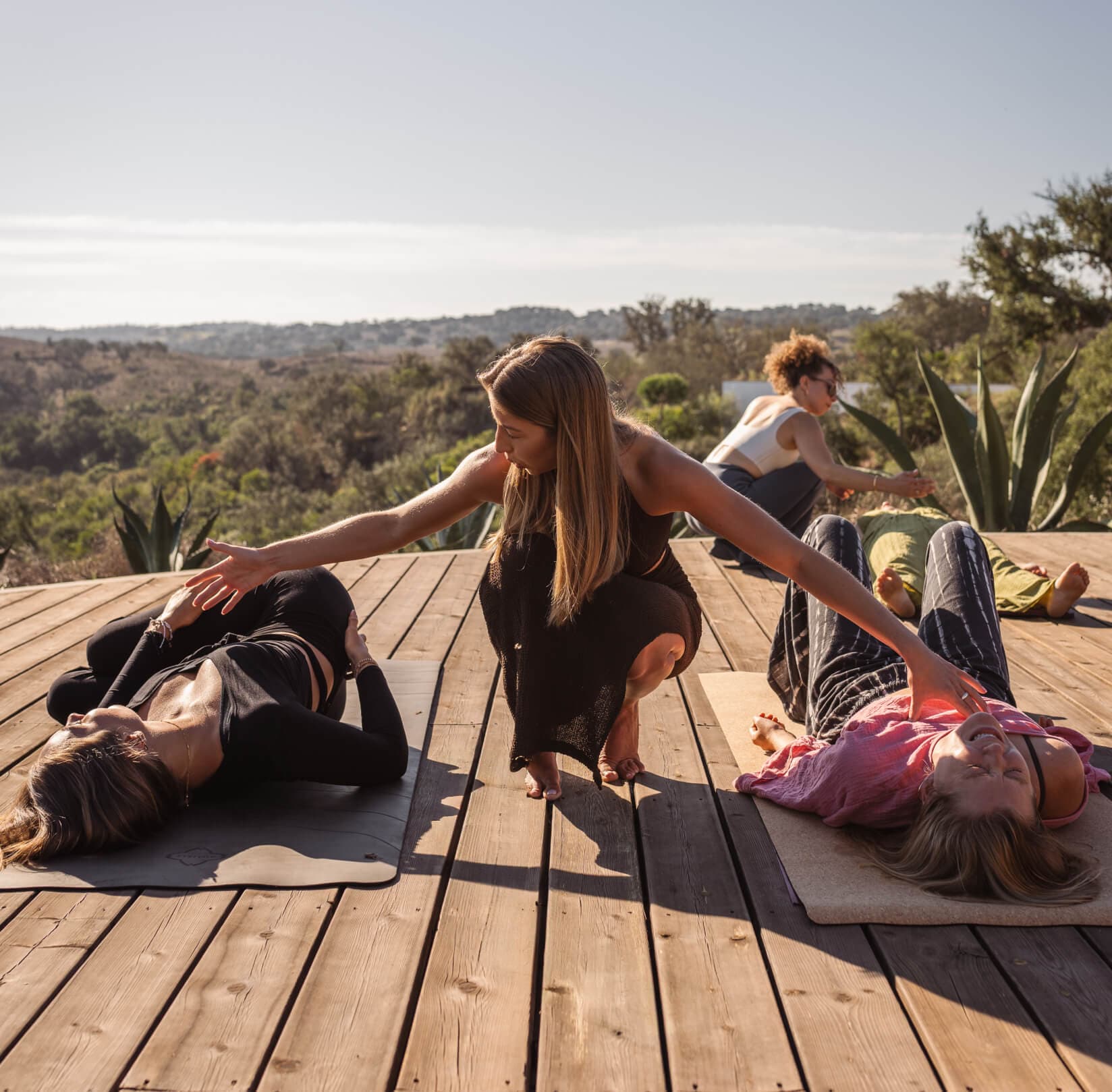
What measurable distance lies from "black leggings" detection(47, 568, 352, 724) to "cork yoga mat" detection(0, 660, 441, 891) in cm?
34

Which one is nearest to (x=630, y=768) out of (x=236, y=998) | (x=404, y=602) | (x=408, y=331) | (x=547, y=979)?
(x=547, y=979)

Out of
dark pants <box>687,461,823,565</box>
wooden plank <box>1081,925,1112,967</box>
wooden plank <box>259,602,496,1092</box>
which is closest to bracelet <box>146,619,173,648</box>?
wooden plank <box>259,602,496,1092</box>

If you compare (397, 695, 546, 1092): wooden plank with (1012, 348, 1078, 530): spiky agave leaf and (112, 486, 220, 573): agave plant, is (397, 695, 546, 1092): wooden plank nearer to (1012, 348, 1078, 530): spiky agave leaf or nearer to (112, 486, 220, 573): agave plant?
(112, 486, 220, 573): agave plant

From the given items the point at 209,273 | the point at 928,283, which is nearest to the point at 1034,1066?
the point at 928,283

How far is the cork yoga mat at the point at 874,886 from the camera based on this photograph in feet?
5.39

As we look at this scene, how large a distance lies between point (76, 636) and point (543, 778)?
2.02 m

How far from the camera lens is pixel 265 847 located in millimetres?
1868

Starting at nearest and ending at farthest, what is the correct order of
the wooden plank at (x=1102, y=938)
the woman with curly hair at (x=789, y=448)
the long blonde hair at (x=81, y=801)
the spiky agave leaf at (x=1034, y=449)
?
the wooden plank at (x=1102, y=938), the long blonde hair at (x=81, y=801), the woman with curly hair at (x=789, y=448), the spiky agave leaf at (x=1034, y=449)

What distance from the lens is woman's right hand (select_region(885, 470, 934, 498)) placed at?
3600 millimetres

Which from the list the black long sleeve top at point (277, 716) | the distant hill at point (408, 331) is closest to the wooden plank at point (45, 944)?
the black long sleeve top at point (277, 716)

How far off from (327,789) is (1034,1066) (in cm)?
139

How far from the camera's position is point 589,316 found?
8319 centimetres

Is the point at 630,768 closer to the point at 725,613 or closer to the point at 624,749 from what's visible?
the point at 624,749

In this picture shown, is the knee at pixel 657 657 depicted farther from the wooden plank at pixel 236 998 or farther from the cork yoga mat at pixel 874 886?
the wooden plank at pixel 236 998
